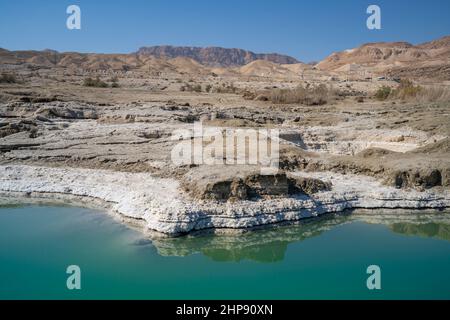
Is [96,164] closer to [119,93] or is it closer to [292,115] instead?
[292,115]

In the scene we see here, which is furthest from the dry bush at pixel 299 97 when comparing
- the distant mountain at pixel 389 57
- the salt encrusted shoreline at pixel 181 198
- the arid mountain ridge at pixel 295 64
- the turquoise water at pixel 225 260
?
the distant mountain at pixel 389 57

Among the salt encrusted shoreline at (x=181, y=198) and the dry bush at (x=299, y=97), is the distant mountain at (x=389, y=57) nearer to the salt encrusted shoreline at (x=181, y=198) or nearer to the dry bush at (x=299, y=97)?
the dry bush at (x=299, y=97)

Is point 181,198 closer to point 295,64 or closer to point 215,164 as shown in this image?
point 215,164

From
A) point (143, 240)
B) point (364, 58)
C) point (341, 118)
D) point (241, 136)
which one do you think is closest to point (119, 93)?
point (341, 118)

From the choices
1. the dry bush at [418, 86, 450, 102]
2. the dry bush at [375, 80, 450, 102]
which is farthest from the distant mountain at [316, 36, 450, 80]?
the dry bush at [418, 86, 450, 102]

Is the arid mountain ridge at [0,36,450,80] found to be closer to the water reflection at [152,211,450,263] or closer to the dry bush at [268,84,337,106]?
the dry bush at [268,84,337,106]

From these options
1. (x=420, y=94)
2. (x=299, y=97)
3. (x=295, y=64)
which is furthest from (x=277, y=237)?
(x=295, y=64)
